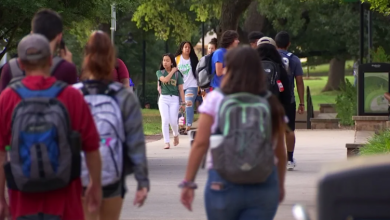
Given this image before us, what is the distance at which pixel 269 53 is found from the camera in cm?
987

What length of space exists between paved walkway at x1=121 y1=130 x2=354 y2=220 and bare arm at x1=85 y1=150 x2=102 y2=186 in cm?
360

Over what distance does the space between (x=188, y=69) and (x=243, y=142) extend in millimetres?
11968

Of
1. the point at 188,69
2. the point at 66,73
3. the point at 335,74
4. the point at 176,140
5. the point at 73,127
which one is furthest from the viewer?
the point at 335,74

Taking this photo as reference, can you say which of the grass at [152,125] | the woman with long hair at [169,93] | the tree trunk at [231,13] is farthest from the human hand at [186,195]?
the tree trunk at [231,13]

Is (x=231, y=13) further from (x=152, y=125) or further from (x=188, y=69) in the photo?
(x=188, y=69)

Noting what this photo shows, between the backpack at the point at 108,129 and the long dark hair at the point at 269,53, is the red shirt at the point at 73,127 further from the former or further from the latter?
the long dark hair at the point at 269,53

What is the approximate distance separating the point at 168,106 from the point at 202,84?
4156 millimetres

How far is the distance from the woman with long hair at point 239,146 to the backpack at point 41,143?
2.58 feet

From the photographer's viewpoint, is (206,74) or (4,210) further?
(206,74)

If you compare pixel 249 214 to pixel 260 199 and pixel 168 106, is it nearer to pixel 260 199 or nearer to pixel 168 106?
pixel 260 199

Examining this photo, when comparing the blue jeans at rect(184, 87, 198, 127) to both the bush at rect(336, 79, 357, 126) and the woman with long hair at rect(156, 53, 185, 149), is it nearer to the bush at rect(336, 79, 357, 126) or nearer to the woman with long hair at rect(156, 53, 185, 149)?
the woman with long hair at rect(156, 53, 185, 149)

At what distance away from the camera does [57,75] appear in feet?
17.8

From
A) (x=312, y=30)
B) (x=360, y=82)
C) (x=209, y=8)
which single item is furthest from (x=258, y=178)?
(x=312, y=30)

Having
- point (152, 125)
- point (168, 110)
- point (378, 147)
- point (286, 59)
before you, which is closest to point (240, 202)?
point (286, 59)
